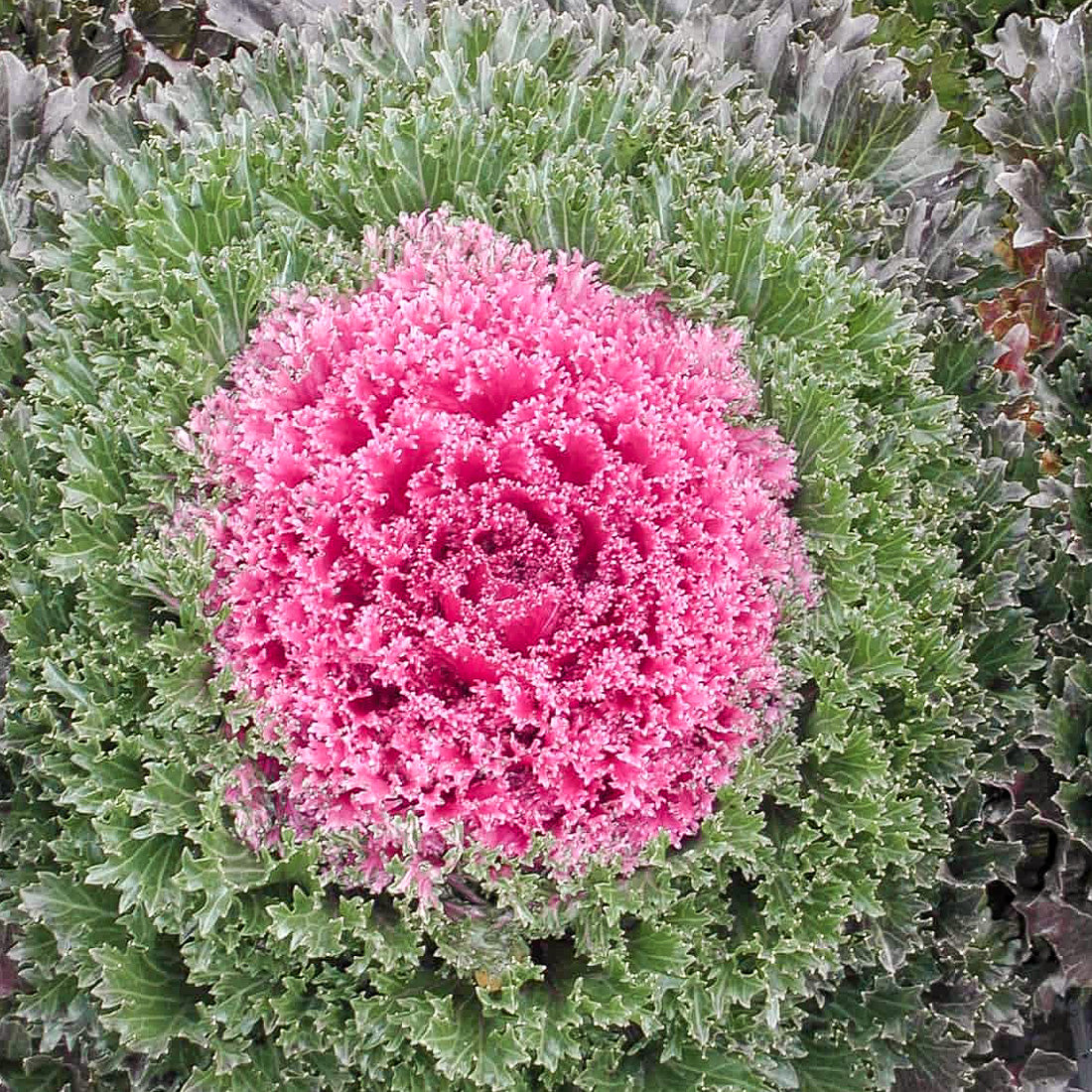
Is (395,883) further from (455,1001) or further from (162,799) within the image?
(162,799)

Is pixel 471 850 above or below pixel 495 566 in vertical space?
below

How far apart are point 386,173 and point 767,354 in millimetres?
754

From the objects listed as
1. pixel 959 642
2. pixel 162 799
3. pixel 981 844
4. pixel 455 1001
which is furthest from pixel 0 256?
pixel 981 844

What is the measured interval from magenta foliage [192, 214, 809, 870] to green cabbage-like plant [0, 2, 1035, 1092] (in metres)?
0.07

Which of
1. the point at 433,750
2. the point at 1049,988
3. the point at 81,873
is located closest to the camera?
the point at 433,750

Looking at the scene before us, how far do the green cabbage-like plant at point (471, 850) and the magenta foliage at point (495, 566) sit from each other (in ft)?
0.24

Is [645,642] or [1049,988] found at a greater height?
[645,642]

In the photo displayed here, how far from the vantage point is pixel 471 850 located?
2062 mm

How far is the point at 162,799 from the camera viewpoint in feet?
6.81

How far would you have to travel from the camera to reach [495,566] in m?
2.16

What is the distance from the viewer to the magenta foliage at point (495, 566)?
→ 6.81 ft

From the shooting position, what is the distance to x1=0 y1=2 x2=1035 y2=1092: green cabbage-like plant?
208cm

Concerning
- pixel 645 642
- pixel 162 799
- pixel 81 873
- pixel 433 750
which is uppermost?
pixel 645 642

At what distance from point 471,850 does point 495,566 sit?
1.45 feet
